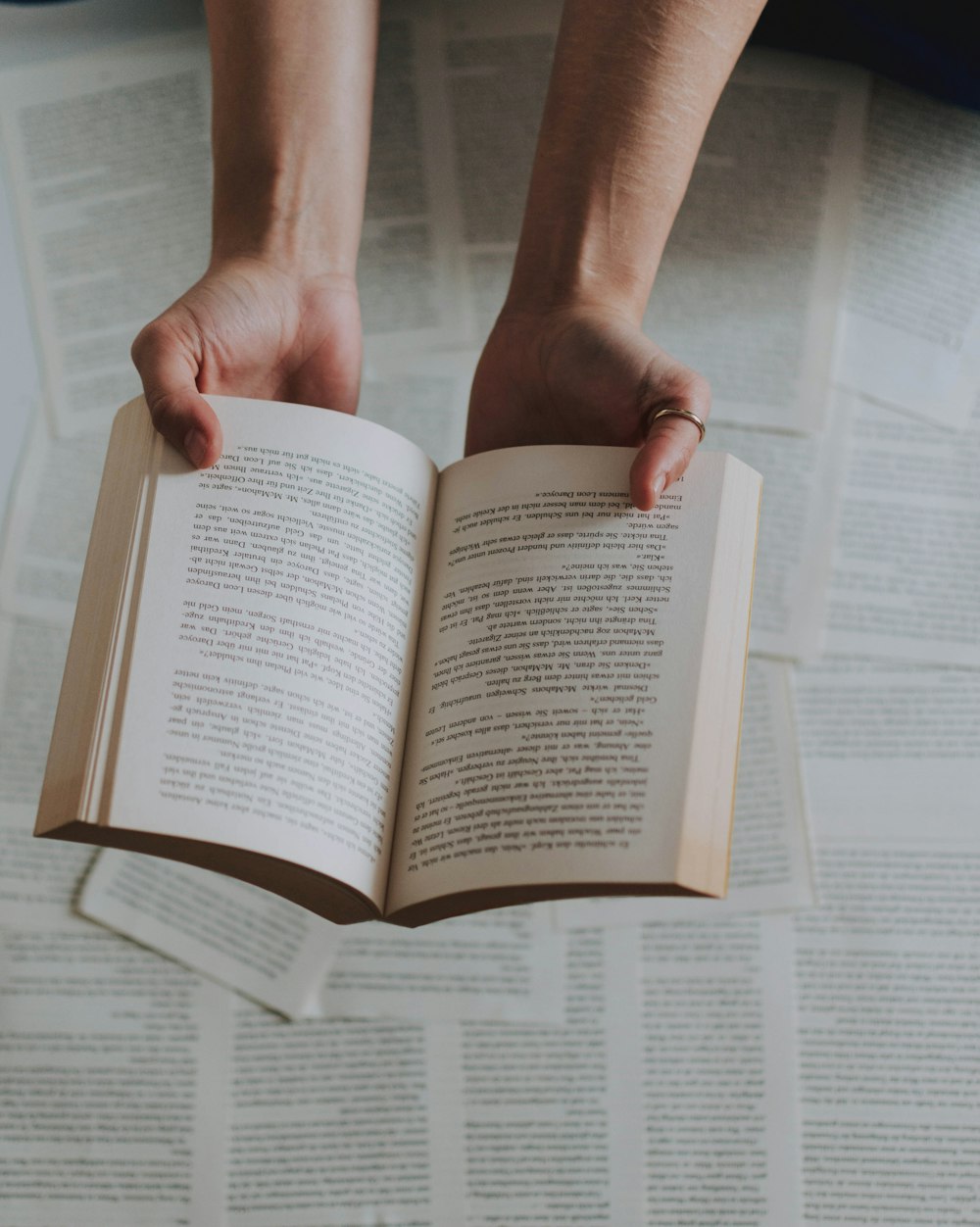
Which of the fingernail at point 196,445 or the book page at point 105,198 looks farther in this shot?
the book page at point 105,198

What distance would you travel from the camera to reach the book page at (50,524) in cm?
87

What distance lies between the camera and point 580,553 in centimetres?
54

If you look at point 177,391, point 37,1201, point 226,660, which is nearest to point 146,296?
point 177,391

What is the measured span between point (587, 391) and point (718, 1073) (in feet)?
1.59

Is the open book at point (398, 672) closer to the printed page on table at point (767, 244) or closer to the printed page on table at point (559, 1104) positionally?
the printed page on table at point (559, 1104)

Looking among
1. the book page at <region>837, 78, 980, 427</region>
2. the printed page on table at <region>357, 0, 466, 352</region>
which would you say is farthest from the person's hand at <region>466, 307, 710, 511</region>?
the book page at <region>837, 78, 980, 427</region>

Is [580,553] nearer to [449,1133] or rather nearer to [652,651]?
[652,651]

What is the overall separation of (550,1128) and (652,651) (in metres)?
0.43

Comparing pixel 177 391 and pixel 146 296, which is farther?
pixel 146 296

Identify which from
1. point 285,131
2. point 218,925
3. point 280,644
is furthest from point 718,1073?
point 285,131

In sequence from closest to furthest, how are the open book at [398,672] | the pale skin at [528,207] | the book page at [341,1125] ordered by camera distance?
the open book at [398,672], the pale skin at [528,207], the book page at [341,1125]

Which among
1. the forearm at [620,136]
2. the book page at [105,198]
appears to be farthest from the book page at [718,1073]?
the book page at [105,198]

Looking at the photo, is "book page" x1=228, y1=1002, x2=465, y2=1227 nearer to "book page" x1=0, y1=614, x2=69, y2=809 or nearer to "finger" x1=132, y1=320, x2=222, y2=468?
"book page" x1=0, y1=614, x2=69, y2=809

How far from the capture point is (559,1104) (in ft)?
2.55
